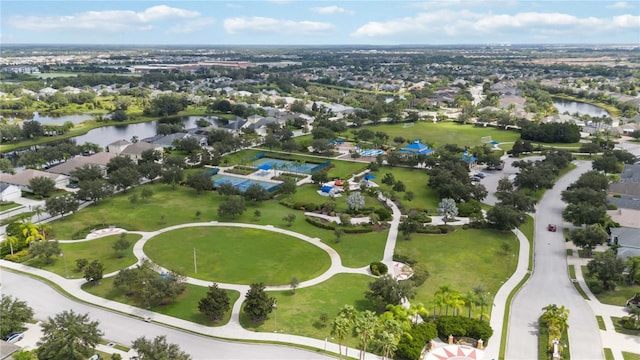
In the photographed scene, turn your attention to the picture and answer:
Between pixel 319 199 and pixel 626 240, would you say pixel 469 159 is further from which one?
pixel 626 240

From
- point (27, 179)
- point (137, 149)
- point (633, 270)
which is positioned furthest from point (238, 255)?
point (137, 149)

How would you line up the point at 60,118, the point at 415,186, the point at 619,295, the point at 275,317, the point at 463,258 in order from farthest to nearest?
the point at 60,118 → the point at 415,186 → the point at 463,258 → the point at 619,295 → the point at 275,317

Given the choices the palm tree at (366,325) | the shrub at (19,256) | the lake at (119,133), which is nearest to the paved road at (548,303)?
the palm tree at (366,325)

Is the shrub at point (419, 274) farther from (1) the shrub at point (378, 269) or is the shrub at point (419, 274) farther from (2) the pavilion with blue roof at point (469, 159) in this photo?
(2) the pavilion with blue roof at point (469, 159)

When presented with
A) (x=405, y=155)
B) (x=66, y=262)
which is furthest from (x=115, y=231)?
(x=405, y=155)

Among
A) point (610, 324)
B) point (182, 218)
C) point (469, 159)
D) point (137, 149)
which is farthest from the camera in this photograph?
point (137, 149)

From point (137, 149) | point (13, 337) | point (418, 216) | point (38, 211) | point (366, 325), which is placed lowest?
point (13, 337)

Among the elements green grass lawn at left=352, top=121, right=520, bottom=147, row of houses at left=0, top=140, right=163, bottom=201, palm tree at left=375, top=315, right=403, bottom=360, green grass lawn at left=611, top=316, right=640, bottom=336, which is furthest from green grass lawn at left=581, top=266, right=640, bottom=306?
row of houses at left=0, top=140, right=163, bottom=201

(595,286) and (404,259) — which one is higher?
(404,259)

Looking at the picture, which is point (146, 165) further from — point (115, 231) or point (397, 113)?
point (397, 113)
